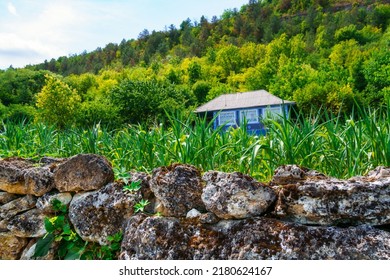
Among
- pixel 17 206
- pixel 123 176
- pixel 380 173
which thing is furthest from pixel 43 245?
pixel 380 173

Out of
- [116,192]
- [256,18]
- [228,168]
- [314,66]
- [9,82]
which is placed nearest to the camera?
[116,192]

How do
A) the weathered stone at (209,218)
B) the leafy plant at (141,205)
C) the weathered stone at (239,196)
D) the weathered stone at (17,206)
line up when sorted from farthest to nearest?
1. the weathered stone at (17,206)
2. the leafy plant at (141,205)
3. the weathered stone at (209,218)
4. the weathered stone at (239,196)

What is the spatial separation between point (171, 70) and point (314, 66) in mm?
12633

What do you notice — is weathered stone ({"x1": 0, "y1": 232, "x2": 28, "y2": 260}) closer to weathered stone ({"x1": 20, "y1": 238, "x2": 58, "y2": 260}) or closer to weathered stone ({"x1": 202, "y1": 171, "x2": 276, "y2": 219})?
weathered stone ({"x1": 20, "y1": 238, "x2": 58, "y2": 260})

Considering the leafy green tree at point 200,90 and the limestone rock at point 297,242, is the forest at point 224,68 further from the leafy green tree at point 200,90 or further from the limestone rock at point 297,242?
the limestone rock at point 297,242

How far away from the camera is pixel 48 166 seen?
2.16m

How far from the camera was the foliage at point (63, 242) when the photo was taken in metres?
1.98

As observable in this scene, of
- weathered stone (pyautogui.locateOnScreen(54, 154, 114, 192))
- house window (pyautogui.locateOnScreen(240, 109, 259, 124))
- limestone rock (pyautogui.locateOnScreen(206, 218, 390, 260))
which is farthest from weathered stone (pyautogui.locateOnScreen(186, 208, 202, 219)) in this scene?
house window (pyautogui.locateOnScreen(240, 109, 259, 124))

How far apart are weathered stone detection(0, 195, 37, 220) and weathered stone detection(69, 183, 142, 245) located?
40 centimetres

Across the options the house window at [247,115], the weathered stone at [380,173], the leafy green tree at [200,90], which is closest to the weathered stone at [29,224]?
the house window at [247,115]

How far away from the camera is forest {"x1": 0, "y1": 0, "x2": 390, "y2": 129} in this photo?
23.4m

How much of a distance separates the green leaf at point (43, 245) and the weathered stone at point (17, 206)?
A: 0.24 metres

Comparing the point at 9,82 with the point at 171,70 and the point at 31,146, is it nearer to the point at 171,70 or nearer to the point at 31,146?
the point at 171,70
